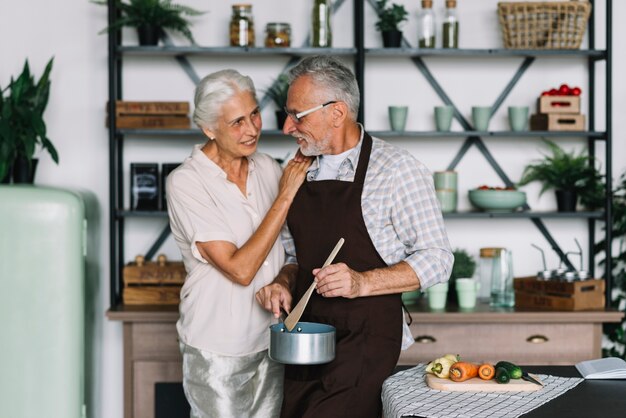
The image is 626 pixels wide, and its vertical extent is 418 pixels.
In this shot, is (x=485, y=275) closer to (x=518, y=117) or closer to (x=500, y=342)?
(x=500, y=342)

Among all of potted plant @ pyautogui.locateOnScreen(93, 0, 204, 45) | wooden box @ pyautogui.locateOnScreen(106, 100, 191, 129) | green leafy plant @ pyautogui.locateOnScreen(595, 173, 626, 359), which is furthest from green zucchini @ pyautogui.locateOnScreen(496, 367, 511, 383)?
potted plant @ pyautogui.locateOnScreen(93, 0, 204, 45)

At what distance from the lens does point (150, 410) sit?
4.09 m

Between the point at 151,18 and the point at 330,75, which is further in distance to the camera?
the point at 151,18

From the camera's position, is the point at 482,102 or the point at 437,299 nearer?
the point at 437,299

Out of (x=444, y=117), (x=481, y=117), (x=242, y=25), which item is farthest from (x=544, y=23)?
(x=242, y=25)

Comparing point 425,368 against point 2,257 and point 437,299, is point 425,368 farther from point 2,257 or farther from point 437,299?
point 2,257

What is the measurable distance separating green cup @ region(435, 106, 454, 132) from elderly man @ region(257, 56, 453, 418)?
5.41 ft

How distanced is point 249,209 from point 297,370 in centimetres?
56

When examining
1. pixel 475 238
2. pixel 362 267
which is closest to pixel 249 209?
pixel 362 267

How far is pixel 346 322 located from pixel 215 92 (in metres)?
0.84

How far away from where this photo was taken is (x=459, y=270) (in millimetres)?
4367

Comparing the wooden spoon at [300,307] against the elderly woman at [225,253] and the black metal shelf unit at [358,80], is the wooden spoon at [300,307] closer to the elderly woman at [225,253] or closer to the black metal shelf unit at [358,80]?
the elderly woman at [225,253]

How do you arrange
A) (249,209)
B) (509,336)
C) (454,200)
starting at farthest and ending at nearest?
(454,200), (509,336), (249,209)

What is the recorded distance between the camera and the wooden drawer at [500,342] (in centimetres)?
408
